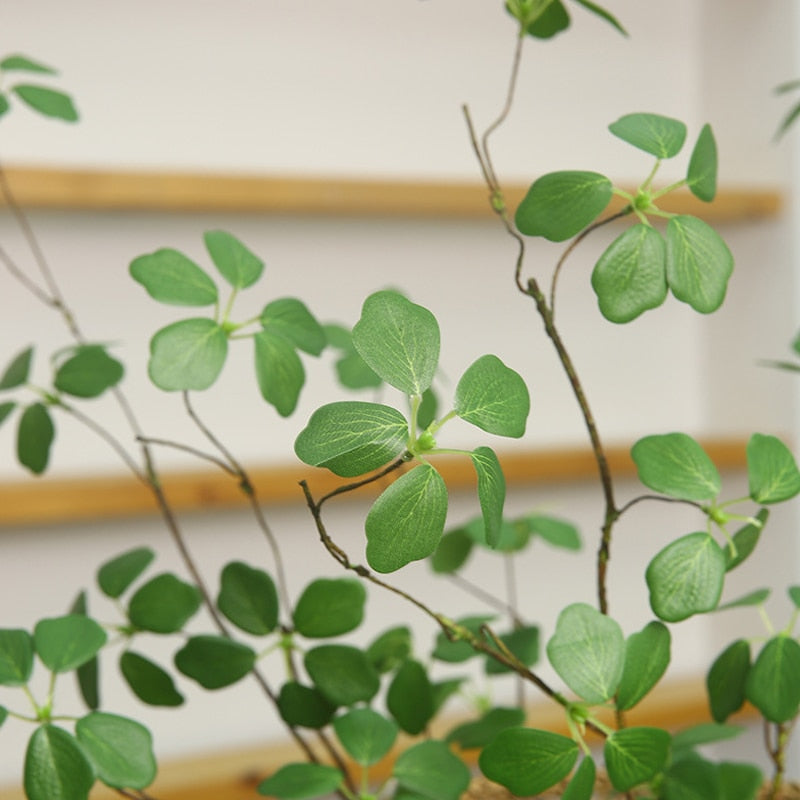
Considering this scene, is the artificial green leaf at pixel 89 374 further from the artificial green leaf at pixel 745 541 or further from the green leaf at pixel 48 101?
the artificial green leaf at pixel 745 541

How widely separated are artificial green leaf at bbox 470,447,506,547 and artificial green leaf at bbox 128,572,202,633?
30 centimetres

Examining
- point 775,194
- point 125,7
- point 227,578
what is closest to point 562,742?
point 227,578

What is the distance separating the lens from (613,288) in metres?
0.59

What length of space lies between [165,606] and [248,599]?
60 mm

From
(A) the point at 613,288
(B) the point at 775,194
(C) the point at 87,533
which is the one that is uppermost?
(A) the point at 613,288

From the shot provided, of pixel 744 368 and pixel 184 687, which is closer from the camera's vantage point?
pixel 184 687

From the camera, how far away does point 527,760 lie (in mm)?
582

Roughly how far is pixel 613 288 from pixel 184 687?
4.29 ft

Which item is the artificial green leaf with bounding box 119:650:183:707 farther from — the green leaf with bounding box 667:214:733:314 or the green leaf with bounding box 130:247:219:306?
the green leaf with bounding box 667:214:733:314

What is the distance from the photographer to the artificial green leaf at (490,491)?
20.2 inches

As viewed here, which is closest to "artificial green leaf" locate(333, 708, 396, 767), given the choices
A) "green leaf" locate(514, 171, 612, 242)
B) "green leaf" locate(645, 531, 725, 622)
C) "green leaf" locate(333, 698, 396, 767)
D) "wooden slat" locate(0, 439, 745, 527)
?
"green leaf" locate(333, 698, 396, 767)

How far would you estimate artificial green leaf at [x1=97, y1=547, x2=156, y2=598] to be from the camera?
786 mm

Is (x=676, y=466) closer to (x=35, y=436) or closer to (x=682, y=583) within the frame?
(x=682, y=583)

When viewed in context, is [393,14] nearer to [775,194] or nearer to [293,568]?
[775,194]
